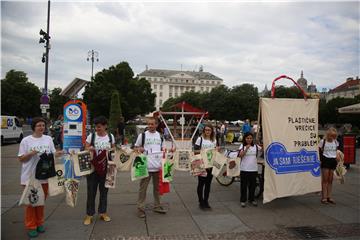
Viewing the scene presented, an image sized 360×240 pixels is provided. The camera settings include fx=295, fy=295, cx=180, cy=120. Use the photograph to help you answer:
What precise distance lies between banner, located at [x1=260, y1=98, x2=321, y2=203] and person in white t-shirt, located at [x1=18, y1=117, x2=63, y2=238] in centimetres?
403

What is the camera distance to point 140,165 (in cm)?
533

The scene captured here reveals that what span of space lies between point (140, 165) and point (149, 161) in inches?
7.3

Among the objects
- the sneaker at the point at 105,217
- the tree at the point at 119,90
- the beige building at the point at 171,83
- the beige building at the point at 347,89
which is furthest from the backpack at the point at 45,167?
the beige building at the point at 171,83

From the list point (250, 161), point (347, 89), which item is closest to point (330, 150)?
point (250, 161)

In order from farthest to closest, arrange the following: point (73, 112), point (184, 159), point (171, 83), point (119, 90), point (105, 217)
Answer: point (171, 83) → point (119, 90) → point (73, 112) → point (184, 159) → point (105, 217)

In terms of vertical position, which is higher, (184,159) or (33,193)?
(184,159)

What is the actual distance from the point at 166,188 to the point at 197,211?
2.49 feet

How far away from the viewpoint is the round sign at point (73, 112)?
1112cm

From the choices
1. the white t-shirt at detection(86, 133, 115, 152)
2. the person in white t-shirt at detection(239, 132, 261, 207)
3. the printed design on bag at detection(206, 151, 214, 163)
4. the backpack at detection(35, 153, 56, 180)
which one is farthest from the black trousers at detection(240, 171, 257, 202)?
the backpack at detection(35, 153, 56, 180)

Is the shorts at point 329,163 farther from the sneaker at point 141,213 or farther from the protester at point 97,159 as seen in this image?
the protester at point 97,159

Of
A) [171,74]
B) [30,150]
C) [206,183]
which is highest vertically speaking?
[171,74]

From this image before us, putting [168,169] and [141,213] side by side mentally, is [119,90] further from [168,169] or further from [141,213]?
[141,213]

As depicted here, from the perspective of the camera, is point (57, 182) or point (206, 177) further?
point (206, 177)

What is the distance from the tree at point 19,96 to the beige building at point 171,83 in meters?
85.9
